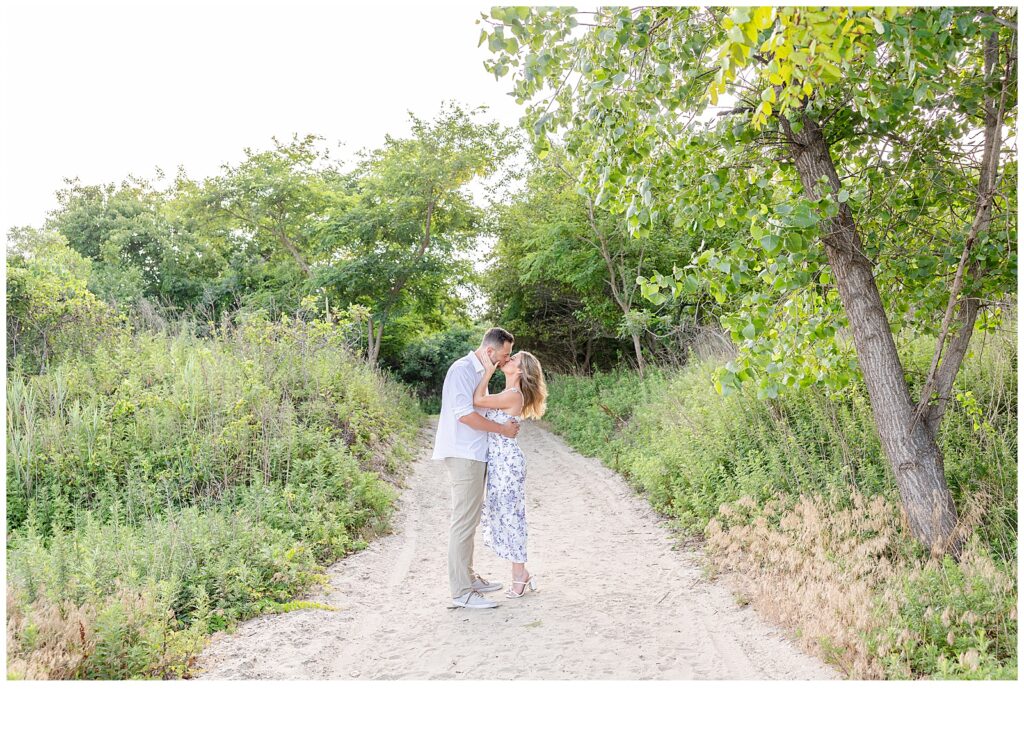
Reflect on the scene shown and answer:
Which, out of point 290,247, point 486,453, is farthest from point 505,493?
point 290,247

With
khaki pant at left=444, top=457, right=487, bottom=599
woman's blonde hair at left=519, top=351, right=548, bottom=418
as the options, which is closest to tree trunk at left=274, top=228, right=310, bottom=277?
woman's blonde hair at left=519, top=351, right=548, bottom=418

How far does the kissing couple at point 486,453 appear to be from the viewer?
407 centimetres

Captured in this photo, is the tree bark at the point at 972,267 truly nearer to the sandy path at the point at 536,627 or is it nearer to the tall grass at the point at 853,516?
the tall grass at the point at 853,516

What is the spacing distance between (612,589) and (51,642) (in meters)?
3.15

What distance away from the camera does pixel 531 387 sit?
4.27 m

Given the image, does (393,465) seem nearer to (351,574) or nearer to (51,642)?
(351,574)

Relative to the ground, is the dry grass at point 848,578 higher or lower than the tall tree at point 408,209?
lower

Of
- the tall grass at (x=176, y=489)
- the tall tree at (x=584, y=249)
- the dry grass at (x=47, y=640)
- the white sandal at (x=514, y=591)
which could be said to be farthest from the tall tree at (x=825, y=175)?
the tall tree at (x=584, y=249)

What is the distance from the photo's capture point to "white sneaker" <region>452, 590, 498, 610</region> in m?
4.13

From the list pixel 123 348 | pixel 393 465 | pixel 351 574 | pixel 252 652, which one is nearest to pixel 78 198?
pixel 123 348

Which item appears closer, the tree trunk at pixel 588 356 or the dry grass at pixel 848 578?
the dry grass at pixel 848 578

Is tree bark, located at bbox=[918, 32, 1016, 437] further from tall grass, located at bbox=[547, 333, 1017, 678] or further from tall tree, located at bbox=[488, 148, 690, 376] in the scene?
tall tree, located at bbox=[488, 148, 690, 376]

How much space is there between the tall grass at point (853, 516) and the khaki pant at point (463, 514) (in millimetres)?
1773

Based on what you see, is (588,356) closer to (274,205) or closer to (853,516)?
(274,205)
